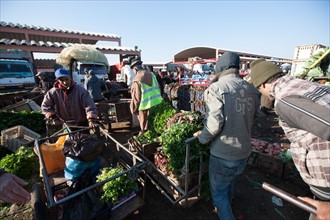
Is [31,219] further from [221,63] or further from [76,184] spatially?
[221,63]

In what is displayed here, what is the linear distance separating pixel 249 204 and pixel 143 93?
3.18 metres

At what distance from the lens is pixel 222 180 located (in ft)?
7.12

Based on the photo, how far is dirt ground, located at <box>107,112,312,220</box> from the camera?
2.79 m

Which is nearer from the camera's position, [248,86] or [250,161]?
[248,86]

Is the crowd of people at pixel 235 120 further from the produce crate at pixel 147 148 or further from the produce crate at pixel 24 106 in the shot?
the produce crate at pixel 24 106

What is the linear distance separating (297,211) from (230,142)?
2.17 meters

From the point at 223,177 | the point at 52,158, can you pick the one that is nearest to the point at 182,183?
the point at 223,177

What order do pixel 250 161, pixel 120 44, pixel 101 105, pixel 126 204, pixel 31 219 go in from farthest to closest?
1. pixel 120 44
2. pixel 101 105
3. pixel 250 161
4. pixel 126 204
5. pixel 31 219

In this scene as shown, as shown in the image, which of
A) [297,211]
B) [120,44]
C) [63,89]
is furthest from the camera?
[120,44]

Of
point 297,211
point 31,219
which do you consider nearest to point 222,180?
point 297,211

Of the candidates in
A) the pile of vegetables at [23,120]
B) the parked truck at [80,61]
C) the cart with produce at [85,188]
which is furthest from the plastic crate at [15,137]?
the parked truck at [80,61]

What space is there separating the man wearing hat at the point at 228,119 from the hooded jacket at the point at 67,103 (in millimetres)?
2347

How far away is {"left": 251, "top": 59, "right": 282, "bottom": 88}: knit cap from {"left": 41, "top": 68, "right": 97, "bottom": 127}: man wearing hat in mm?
2818

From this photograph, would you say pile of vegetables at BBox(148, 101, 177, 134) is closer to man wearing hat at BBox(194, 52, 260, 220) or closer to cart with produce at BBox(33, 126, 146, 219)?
cart with produce at BBox(33, 126, 146, 219)
